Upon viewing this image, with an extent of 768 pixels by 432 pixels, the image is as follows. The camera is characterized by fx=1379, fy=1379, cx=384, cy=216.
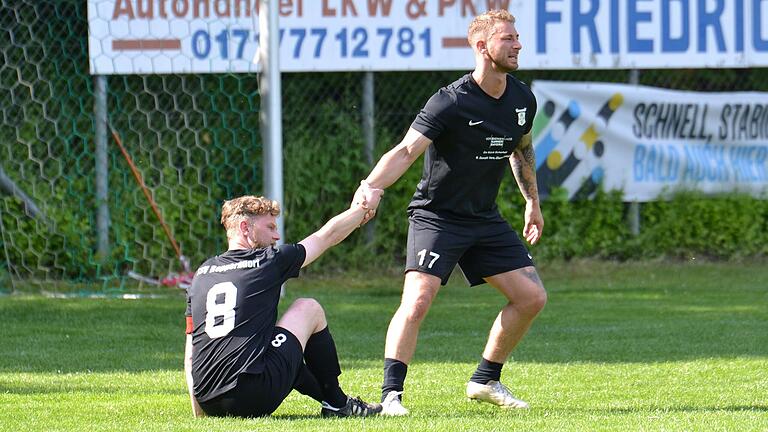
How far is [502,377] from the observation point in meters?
7.40

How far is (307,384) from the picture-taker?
5.98 metres

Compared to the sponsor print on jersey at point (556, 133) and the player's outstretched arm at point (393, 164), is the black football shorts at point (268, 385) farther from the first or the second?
the sponsor print on jersey at point (556, 133)

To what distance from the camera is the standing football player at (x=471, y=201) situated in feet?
20.1

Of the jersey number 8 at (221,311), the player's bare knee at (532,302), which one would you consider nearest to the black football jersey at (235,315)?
the jersey number 8 at (221,311)

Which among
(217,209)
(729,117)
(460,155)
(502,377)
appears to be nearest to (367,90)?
(217,209)

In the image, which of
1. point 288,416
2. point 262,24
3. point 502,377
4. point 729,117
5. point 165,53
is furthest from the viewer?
point 729,117

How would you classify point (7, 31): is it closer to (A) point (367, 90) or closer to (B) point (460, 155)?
(A) point (367, 90)

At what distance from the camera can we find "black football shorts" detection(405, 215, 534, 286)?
6.24 metres

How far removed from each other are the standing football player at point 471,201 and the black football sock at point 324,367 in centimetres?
22

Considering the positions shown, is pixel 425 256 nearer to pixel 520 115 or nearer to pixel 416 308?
pixel 416 308

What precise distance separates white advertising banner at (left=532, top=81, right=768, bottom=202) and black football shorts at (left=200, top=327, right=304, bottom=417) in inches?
303

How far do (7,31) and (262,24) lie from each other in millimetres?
2630

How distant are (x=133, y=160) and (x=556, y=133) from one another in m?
4.03

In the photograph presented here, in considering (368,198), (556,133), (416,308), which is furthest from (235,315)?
(556,133)
